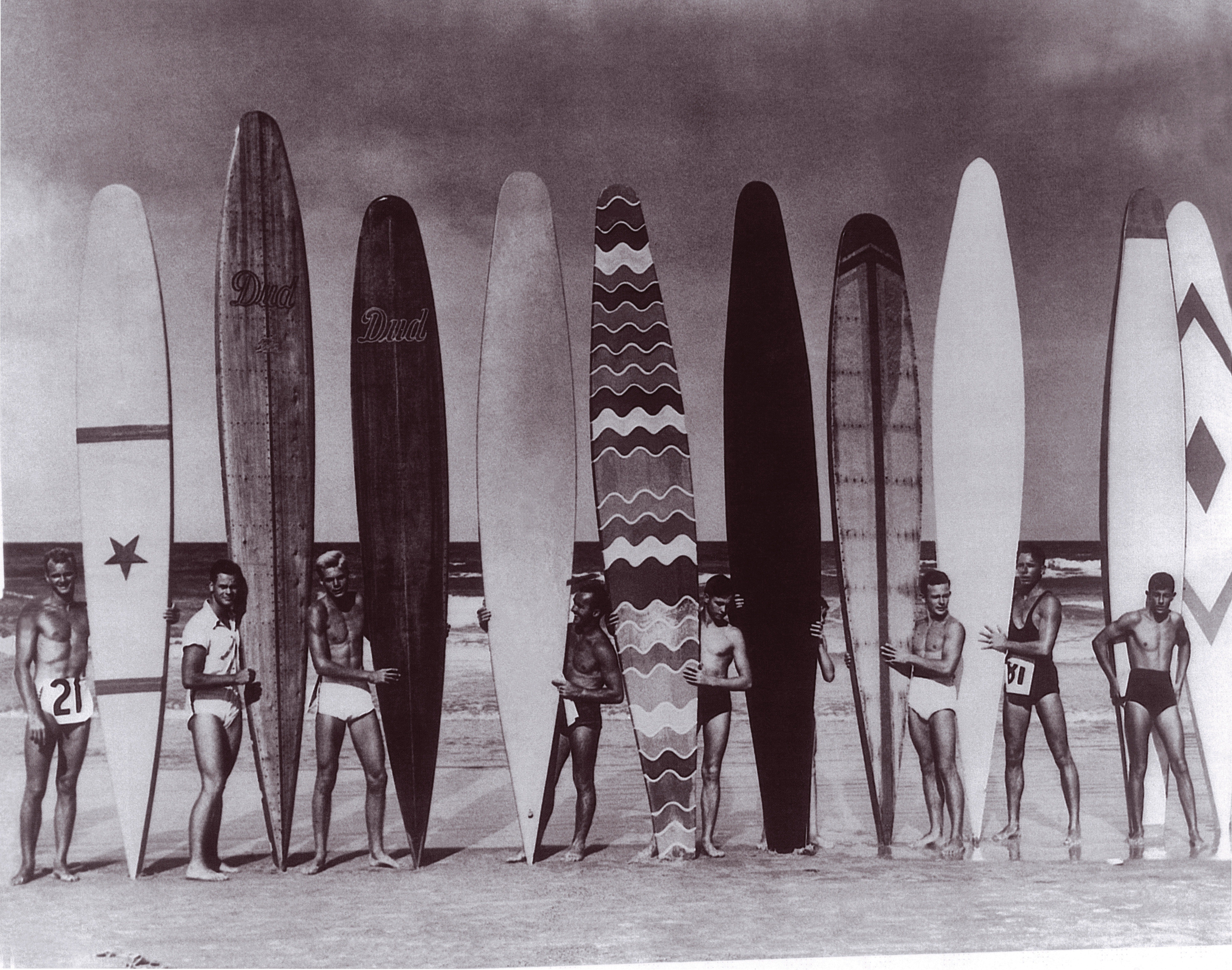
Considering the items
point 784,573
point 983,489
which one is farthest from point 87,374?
point 983,489

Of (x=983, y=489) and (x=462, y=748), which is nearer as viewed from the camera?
(x=462, y=748)

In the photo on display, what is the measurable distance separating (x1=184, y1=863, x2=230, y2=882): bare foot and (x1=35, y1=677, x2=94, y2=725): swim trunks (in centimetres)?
43

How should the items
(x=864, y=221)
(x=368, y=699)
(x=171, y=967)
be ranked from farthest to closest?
(x=864, y=221), (x=368, y=699), (x=171, y=967)

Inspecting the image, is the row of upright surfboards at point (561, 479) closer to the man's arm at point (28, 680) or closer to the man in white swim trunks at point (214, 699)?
the man in white swim trunks at point (214, 699)

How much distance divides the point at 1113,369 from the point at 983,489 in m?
0.49

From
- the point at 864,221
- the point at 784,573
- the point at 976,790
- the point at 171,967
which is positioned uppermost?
the point at 864,221

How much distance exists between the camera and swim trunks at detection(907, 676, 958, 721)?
312 centimetres

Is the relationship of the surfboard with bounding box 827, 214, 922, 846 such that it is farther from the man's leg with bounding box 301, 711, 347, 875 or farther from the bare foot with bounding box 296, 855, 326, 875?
the bare foot with bounding box 296, 855, 326, 875

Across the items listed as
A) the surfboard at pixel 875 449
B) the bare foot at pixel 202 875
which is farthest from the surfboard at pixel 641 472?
the bare foot at pixel 202 875

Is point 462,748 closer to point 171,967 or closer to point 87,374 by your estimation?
point 171,967

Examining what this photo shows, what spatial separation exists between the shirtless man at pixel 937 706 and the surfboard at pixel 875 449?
0.10ft

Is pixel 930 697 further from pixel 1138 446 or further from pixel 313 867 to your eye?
pixel 313 867

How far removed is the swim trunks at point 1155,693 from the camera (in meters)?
3.21

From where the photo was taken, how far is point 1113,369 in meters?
3.25
